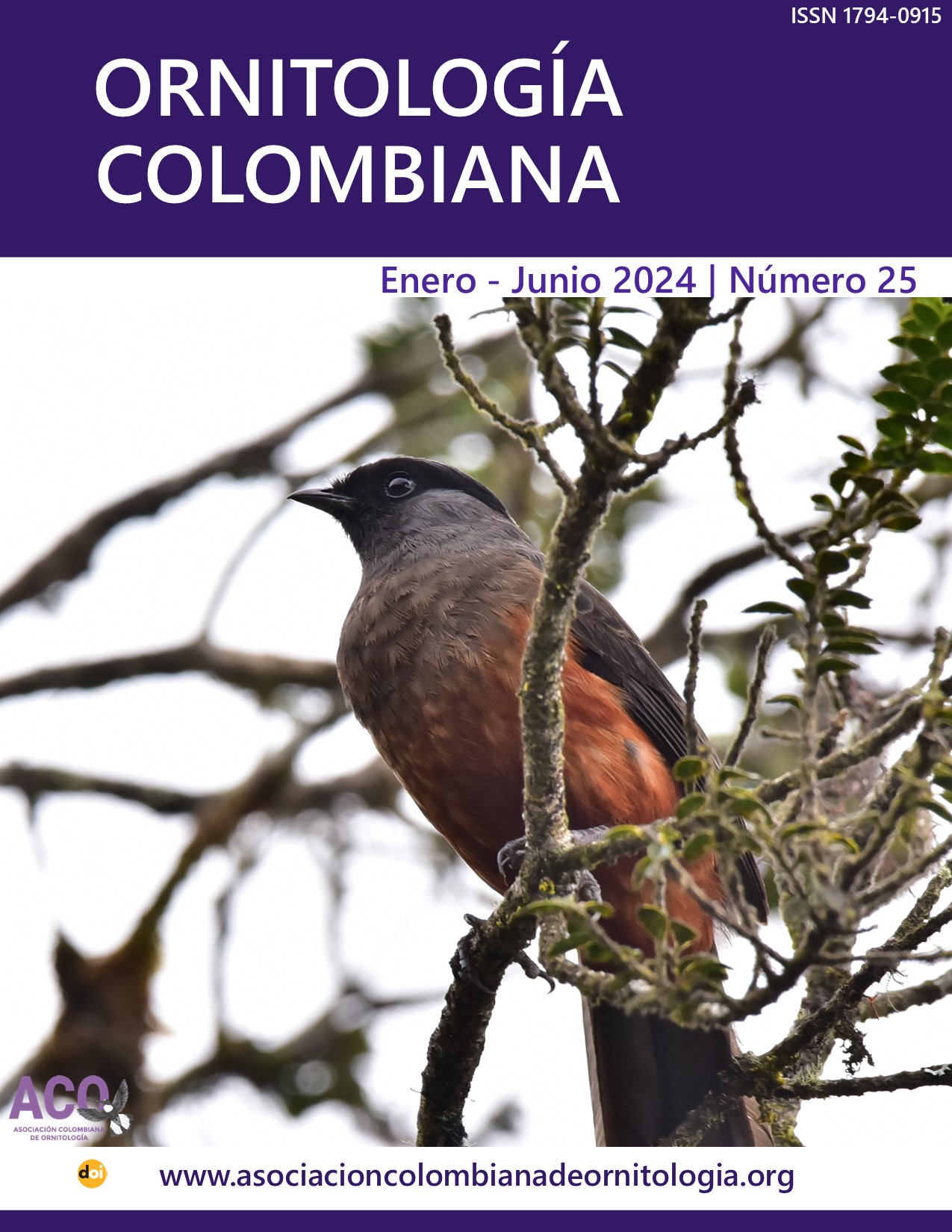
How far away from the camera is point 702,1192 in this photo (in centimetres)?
360

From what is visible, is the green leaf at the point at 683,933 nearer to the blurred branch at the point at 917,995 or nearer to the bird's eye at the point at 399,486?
the blurred branch at the point at 917,995

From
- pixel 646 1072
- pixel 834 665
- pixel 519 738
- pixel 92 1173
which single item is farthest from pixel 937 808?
pixel 92 1173

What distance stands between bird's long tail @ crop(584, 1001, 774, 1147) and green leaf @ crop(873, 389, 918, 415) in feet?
7.93

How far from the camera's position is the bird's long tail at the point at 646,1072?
443 cm

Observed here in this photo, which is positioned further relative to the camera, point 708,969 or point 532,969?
point 532,969

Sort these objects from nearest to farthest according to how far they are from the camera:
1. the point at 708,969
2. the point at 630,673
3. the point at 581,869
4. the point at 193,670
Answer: the point at 708,969, the point at 581,869, the point at 630,673, the point at 193,670

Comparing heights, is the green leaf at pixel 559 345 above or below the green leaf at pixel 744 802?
above

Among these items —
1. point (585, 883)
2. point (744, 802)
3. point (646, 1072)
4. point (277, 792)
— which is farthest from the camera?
point (277, 792)

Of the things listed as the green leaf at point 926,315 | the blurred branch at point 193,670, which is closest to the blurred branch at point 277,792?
the blurred branch at point 193,670

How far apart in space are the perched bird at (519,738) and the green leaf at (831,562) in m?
1.66

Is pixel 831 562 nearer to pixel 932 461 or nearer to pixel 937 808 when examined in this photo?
pixel 932 461

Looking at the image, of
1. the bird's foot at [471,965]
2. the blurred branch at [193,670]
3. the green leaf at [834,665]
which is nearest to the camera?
the green leaf at [834,665]

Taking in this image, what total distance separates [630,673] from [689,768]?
7.67 ft

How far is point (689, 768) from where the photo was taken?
2586 millimetres
